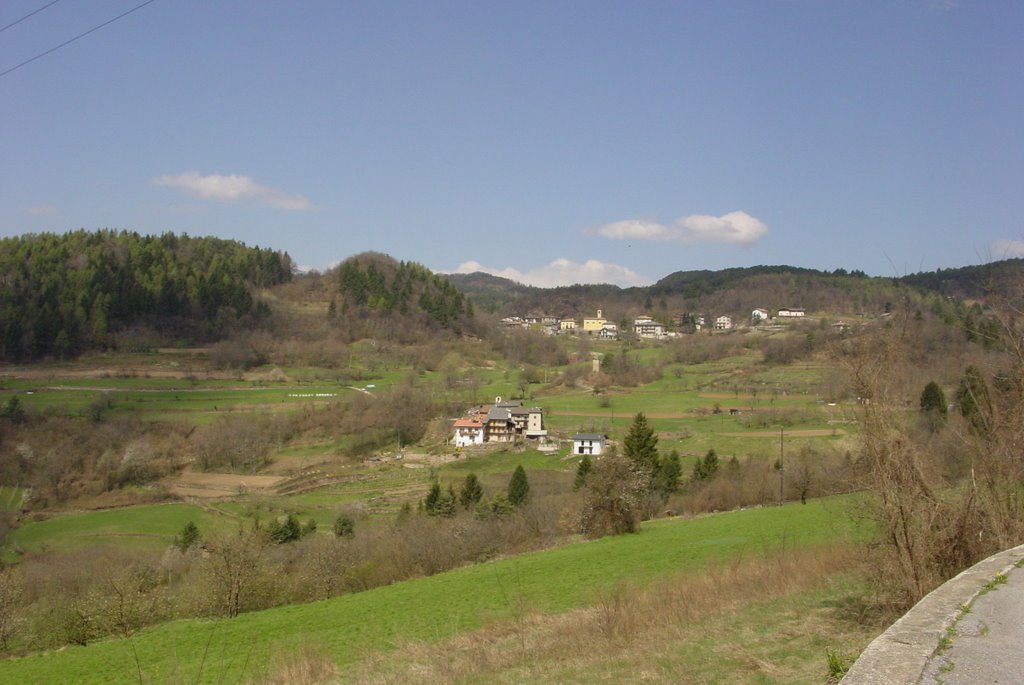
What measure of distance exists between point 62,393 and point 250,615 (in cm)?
6201

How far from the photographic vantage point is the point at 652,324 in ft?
500

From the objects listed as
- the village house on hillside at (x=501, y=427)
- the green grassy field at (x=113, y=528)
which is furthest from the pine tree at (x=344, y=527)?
the village house on hillside at (x=501, y=427)

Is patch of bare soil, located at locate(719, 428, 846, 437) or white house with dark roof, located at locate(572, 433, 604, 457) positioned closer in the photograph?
patch of bare soil, located at locate(719, 428, 846, 437)

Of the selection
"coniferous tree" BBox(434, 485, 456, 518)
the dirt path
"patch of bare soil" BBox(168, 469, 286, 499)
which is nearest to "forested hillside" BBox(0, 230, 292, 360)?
"patch of bare soil" BBox(168, 469, 286, 499)

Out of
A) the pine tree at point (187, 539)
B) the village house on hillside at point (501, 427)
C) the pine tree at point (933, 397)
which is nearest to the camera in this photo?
the pine tree at point (187, 539)

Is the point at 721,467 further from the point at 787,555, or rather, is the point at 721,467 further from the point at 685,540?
the point at 787,555

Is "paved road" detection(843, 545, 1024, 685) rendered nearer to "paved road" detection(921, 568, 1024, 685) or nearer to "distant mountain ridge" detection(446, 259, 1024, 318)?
"paved road" detection(921, 568, 1024, 685)

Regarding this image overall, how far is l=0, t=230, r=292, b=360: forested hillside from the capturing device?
85.2m

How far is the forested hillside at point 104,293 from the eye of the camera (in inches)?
3354

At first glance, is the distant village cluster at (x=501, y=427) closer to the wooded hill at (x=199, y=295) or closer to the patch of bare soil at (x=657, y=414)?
the patch of bare soil at (x=657, y=414)

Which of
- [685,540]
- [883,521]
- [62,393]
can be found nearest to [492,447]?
[685,540]

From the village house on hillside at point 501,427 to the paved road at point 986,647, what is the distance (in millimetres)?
56323

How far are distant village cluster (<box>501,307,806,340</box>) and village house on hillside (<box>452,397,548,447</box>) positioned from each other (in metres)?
74.4

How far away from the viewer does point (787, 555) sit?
1574cm
